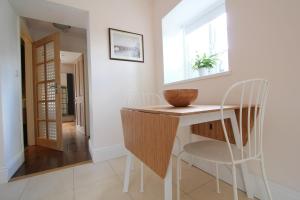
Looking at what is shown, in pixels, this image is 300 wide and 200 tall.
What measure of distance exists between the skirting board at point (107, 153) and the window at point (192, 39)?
1209 mm

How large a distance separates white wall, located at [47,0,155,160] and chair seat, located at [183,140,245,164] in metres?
1.30

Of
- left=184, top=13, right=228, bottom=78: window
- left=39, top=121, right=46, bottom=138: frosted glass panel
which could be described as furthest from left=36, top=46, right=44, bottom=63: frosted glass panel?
left=184, top=13, right=228, bottom=78: window

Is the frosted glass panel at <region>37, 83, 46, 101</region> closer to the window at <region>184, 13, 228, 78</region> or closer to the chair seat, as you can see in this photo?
the window at <region>184, 13, 228, 78</region>

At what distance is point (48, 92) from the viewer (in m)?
Answer: 2.70

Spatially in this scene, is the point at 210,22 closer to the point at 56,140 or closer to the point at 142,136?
the point at 142,136

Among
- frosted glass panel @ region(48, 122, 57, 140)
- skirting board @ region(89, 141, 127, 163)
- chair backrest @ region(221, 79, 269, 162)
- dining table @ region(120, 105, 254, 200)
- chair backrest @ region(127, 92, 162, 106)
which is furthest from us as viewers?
frosted glass panel @ region(48, 122, 57, 140)

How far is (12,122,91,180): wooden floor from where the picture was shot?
1844 mm

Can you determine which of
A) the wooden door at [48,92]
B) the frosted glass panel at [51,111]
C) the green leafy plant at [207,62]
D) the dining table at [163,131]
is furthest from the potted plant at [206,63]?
the frosted glass panel at [51,111]

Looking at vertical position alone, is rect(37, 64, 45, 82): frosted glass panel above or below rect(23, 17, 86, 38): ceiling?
below

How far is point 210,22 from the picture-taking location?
6.73ft

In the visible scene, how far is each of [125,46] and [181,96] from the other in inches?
57.8

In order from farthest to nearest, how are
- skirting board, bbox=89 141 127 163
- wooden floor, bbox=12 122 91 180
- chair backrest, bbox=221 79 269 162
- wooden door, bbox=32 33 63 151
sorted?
1. wooden door, bbox=32 33 63 151
2. skirting board, bbox=89 141 127 163
3. wooden floor, bbox=12 122 91 180
4. chair backrest, bbox=221 79 269 162

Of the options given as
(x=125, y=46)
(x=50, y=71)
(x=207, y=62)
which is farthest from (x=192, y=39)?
(x=50, y=71)

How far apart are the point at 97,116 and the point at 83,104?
5.80 ft
